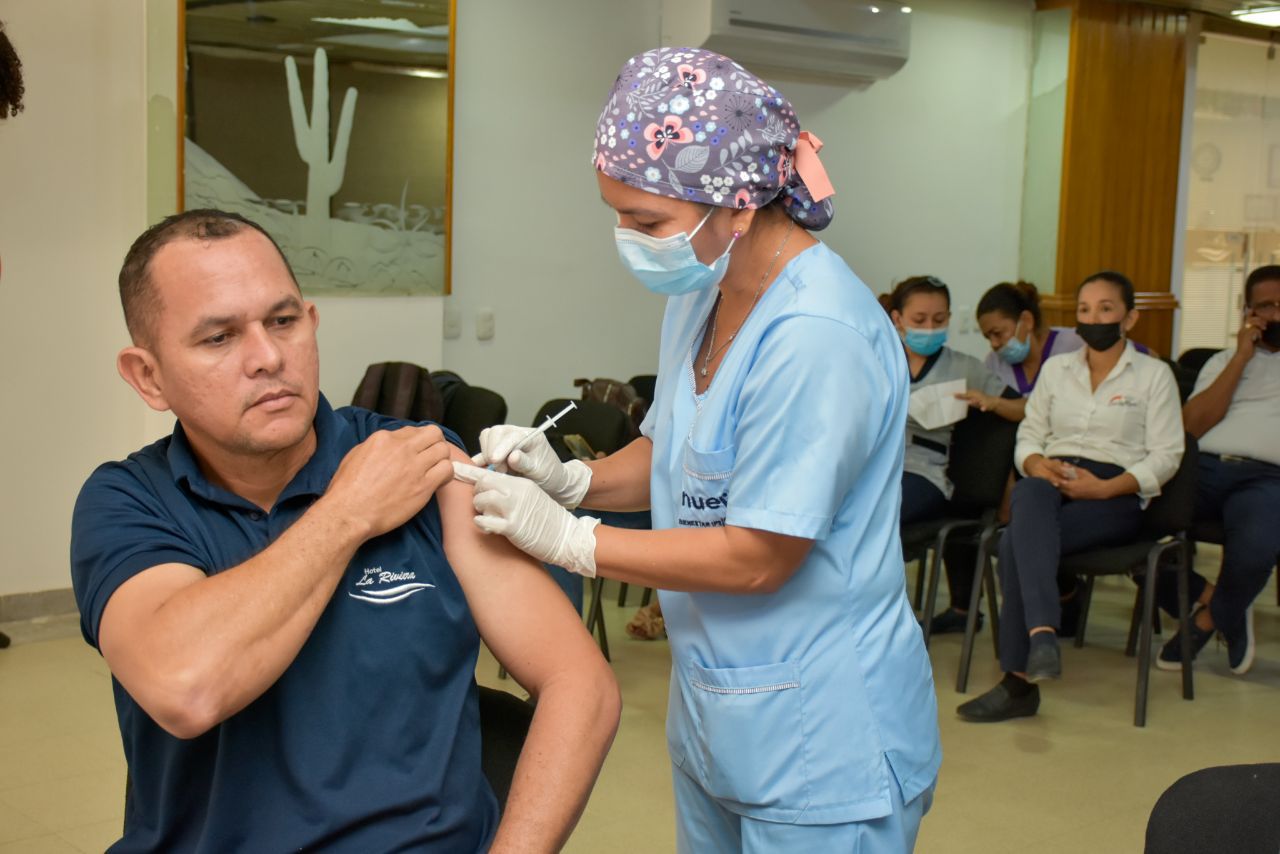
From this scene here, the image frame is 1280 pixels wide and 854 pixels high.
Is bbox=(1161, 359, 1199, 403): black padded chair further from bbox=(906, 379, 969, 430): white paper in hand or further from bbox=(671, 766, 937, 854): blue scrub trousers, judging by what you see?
bbox=(671, 766, 937, 854): blue scrub trousers

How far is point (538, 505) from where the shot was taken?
138 centimetres

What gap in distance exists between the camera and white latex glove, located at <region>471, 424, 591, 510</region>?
1.60 m

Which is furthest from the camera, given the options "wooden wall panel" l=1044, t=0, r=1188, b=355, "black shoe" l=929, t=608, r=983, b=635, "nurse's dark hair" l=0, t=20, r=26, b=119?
"wooden wall panel" l=1044, t=0, r=1188, b=355

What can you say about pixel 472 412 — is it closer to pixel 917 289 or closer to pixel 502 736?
pixel 917 289

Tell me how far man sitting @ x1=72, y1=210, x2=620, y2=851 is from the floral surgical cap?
40 centimetres

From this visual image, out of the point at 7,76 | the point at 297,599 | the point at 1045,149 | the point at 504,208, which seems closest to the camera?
the point at 297,599

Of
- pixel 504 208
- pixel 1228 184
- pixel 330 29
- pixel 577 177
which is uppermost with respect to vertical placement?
pixel 330 29

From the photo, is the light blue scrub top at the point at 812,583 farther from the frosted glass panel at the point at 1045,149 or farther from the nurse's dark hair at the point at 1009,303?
the frosted glass panel at the point at 1045,149

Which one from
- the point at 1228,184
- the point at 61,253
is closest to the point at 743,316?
the point at 61,253

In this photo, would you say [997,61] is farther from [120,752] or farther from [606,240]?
[120,752]

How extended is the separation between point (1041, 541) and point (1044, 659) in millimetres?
Result: 355

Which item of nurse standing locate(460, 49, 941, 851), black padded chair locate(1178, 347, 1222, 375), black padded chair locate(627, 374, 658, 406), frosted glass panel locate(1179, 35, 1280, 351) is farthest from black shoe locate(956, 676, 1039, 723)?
frosted glass panel locate(1179, 35, 1280, 351)

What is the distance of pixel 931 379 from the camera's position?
4.09 m

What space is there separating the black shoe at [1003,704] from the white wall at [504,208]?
7.70ft
